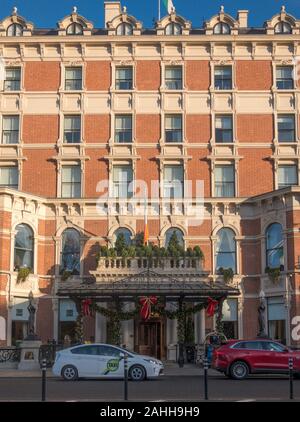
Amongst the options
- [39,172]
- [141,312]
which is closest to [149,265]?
[141,312]

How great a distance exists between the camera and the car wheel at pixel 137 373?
24.5 m

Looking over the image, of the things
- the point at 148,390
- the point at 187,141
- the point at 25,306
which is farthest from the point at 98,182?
the point at 148,390

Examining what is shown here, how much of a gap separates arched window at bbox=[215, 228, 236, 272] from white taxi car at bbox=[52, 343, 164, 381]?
14.8m

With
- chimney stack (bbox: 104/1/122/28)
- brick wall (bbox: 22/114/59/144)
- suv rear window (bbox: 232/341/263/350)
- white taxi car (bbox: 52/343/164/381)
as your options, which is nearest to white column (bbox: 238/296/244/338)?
suv rear window (bbox: 232/341/263/350)

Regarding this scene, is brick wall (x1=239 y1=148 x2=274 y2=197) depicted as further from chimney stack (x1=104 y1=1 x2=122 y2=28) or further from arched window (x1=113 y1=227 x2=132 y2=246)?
chimney stack (x1=104 y1=1 x2=122 y2=28)

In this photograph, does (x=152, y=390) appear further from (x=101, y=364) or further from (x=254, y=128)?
(x=254, y=128)

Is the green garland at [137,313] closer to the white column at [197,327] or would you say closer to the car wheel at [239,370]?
the white column at [197,327]

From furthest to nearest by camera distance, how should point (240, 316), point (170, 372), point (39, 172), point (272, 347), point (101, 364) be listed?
point (39, 172) → point (240, 316) → point (170, 372) → point (272, 347) → point (101, 364)

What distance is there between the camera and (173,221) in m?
39.7

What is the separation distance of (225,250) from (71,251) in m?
9.00

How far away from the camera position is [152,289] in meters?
32.7

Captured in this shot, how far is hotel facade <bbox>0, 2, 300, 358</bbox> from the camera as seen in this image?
123 ft

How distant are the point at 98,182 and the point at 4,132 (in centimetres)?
660
